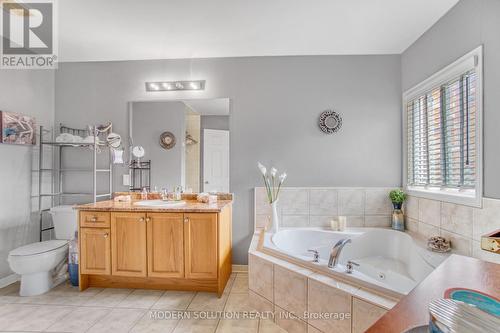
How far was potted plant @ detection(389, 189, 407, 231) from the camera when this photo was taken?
2568 millimetres

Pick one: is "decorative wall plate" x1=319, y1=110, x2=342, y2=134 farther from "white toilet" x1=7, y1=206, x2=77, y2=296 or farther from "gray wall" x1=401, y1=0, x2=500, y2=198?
Answer: "white toilet" x1=7, y1=206, x2=77, y2=296

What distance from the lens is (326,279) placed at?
155cm

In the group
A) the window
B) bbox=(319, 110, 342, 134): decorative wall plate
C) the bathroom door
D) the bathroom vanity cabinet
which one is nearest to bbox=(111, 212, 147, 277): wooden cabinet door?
the bathroom vanity cabinet

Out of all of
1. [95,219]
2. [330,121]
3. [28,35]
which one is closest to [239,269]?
[95,219]

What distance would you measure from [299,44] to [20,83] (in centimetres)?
297

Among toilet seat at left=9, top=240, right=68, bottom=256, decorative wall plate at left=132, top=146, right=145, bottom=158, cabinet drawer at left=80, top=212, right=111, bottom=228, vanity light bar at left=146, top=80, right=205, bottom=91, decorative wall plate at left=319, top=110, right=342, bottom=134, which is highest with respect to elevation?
vanity light bar at left=146, top=80, right=205, bottom=91

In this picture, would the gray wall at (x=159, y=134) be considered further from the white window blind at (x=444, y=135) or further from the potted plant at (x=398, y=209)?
the white window blind at (x=444, y=135)

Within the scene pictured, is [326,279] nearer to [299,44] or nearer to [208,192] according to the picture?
[208,192]

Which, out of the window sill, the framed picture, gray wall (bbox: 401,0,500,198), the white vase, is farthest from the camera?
the white vase

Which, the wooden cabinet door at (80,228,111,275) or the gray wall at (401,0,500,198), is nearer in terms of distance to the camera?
the gray wall at (401,0,500,198)

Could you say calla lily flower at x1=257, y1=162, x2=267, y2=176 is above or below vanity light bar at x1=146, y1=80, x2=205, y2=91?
below

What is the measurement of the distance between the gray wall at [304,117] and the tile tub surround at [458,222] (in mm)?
464

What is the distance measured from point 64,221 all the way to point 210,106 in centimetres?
201

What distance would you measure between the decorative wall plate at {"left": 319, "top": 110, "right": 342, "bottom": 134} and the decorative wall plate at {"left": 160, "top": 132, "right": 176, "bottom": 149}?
5.56ft
